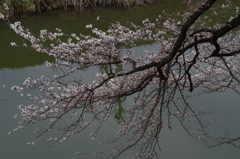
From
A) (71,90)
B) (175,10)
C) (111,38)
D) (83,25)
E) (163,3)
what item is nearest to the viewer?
(111,38)

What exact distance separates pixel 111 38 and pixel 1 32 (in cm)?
492

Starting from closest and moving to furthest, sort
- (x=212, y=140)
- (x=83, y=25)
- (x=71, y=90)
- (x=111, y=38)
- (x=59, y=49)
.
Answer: (x=111, y=38), (x=59, y=49), (x=71, y=90), (x=212, y=140), (x=83, y=25)

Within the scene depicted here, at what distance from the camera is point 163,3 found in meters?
8.55

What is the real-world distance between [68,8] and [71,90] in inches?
225

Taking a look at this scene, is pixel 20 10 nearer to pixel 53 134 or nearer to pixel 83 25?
pixel 83 25

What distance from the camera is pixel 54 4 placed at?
25.5 ft

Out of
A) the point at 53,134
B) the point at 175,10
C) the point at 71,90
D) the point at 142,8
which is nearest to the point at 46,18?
the point at 142,8

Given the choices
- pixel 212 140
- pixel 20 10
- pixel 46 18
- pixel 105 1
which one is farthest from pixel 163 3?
pixel 212 140

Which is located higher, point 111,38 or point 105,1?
point 105,1

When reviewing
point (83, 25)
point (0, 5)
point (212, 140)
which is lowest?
point (212, 140)

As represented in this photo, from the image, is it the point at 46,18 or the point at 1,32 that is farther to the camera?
the point at 46,18

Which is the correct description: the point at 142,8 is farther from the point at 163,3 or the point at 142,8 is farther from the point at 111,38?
the point at 111,38

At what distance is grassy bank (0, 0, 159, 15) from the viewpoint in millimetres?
6984

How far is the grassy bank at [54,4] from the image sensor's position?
22.9 feet
